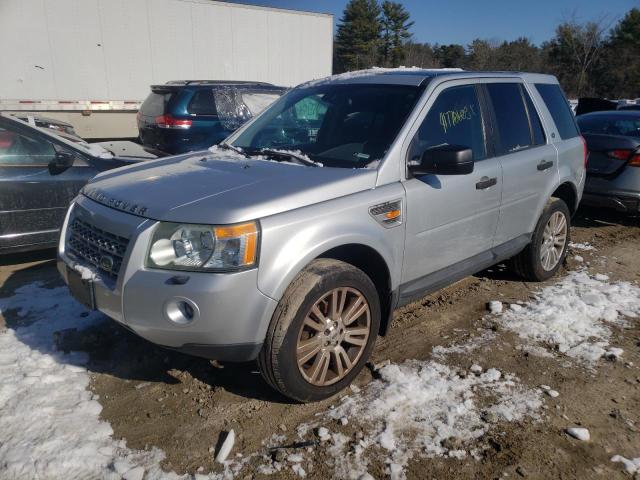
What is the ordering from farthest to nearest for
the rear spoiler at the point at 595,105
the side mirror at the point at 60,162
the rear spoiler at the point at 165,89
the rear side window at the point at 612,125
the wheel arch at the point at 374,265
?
the rear spoiler at the point at 595,105 → the rear spoiler at the point at 165,89 → the rear side window at the point at 612,125 → the side mirror at the point at 60,162 → the wheel arch at the point at 374,265

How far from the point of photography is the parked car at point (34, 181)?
4660 millimetres

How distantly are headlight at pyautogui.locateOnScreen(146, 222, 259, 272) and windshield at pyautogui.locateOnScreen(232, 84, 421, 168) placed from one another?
37.8 inches

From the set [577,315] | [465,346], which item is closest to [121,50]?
[465,346]

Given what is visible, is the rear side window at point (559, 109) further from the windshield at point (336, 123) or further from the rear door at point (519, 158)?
the windshield at point (336, 123)

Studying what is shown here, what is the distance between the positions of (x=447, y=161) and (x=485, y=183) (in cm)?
78

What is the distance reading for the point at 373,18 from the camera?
6106 cm

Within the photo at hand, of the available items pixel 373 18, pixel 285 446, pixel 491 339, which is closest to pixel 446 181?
pixel 491 339

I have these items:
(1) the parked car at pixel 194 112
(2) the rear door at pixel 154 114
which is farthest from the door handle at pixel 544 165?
(2) the rear door at pixel 154 114

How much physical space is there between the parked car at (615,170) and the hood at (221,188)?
16.1 feet

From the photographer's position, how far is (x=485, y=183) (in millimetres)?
3650

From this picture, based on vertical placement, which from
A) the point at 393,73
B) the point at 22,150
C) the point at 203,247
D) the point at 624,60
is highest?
the point at 624,60

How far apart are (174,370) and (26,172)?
2758 millimetres

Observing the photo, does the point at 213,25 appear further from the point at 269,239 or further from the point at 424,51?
the point at 424,51

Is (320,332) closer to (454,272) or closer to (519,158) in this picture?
(454,272)
